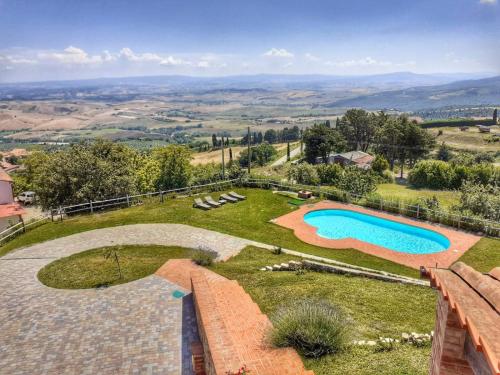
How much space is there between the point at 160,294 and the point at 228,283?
6.90ft

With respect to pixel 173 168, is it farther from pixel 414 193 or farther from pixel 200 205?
pixel 414 193

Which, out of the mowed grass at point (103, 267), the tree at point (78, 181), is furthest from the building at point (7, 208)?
the mowed grass at point (103, 267)

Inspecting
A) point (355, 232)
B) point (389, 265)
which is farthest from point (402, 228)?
point (389, 265)

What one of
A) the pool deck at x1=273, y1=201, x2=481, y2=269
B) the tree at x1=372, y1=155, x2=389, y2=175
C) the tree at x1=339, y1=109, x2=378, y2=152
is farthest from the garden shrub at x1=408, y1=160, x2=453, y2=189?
the tree at x1=339, y1=109, x2=378, y2=152

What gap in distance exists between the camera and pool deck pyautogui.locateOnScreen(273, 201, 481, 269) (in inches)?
609

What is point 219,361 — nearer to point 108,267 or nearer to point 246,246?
point 108,267

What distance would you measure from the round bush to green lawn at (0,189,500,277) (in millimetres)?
7933

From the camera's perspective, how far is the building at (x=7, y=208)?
19.1 meters

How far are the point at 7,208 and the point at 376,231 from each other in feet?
67.1

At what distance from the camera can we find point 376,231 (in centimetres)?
2002

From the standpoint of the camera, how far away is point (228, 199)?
75.5 ft

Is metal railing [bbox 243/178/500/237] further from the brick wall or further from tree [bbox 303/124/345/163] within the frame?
tree [bbox 303/124/345/163]

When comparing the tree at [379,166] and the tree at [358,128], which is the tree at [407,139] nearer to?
the tree at [379,166]

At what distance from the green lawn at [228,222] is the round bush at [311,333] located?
793 cm
